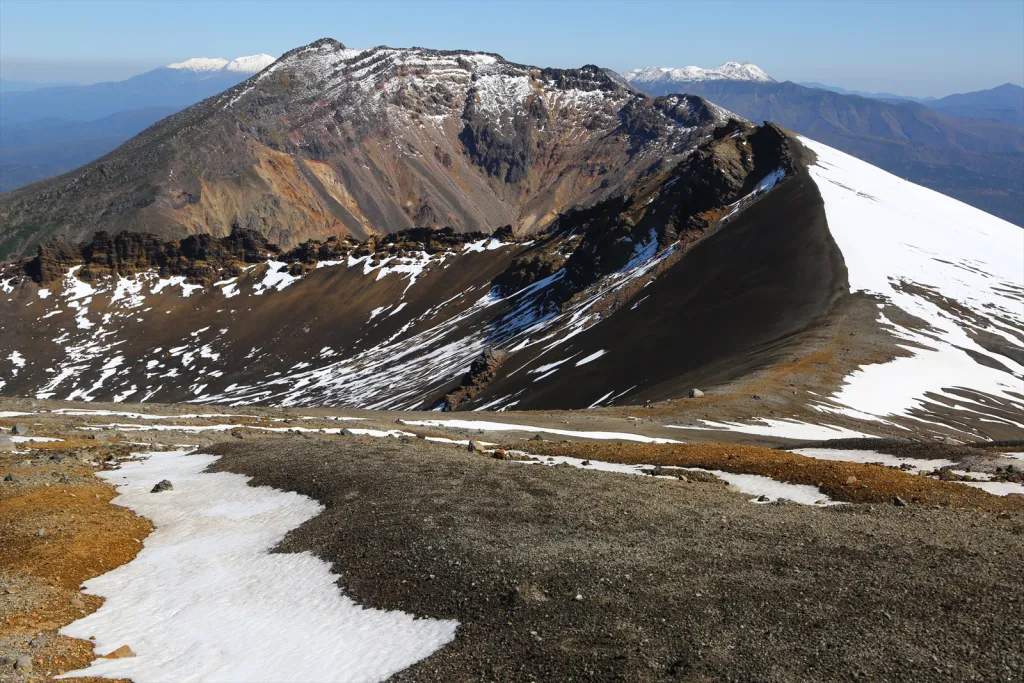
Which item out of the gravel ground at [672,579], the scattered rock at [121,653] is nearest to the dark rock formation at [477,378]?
the gravel ground at [672,579]

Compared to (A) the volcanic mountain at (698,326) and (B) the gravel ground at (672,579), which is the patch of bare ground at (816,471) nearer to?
(B) the gravel ground at (672,579)

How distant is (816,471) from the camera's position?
28922 mm

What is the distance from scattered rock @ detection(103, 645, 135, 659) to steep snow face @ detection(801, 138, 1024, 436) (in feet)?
169

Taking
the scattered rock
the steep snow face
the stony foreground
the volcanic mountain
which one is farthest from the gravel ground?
the steep snow face

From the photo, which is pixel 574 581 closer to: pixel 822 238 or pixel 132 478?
pixel 132 478

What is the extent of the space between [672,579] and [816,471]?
12.3m

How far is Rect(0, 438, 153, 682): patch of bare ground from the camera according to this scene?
19031 mm

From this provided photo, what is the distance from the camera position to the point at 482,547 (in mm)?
21750

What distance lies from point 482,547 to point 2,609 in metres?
12.6

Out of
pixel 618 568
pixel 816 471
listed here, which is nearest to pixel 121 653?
pixel 618 568

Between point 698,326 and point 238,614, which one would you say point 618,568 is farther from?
point 698,326

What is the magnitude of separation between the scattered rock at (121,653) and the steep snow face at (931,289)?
51.4m

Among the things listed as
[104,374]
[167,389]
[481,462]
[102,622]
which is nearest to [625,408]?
[481,462]

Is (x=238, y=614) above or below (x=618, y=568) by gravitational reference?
below
